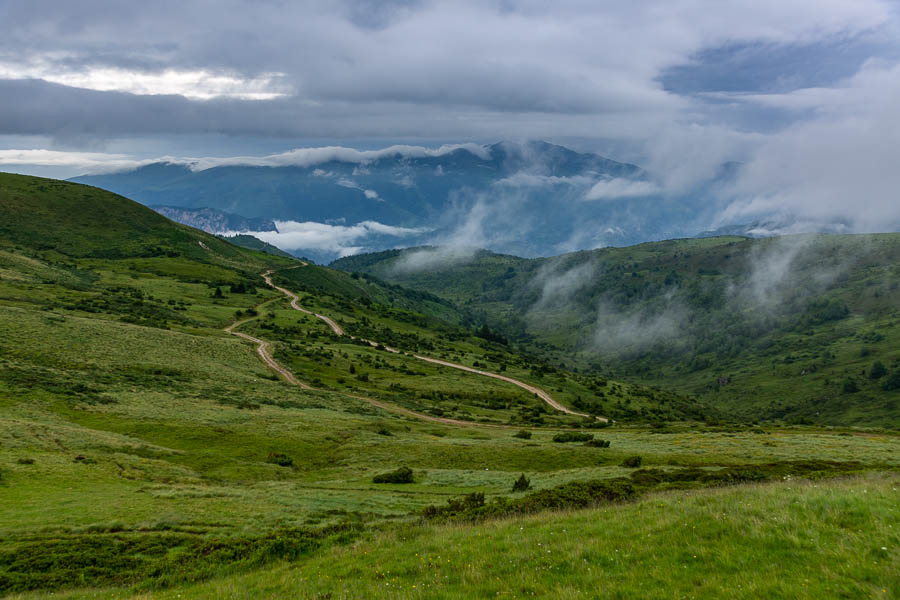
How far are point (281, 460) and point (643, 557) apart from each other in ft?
103

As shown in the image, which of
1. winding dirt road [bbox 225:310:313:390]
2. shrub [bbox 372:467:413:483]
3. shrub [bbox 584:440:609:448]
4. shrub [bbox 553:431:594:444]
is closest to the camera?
shrub [bbox 372:467:413:483]

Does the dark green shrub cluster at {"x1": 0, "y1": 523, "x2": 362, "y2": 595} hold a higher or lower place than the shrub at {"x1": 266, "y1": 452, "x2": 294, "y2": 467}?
higher

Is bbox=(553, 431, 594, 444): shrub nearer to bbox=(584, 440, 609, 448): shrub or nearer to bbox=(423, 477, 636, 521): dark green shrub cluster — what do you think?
bbox=(584, 440, 609, 448): shrub

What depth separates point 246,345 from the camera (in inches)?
3782

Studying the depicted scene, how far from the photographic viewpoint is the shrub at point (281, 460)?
127 ft

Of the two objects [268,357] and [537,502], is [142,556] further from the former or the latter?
[268,357]

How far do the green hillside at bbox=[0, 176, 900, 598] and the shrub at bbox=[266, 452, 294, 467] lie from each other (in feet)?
0.80

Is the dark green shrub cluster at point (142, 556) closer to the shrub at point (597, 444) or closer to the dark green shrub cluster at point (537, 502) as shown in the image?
the dark green shrub cluster at point (537, 502)

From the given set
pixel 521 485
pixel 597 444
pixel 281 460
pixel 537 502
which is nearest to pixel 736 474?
pixel 521 485

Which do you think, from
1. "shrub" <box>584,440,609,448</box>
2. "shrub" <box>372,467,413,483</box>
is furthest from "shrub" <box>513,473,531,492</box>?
"shrub" <box>584,440,609,448</box>

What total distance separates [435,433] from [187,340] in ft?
164

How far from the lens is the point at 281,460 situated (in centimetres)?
3891

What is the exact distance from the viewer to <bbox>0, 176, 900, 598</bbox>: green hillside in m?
15.4

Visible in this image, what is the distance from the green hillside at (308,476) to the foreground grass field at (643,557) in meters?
0.12
